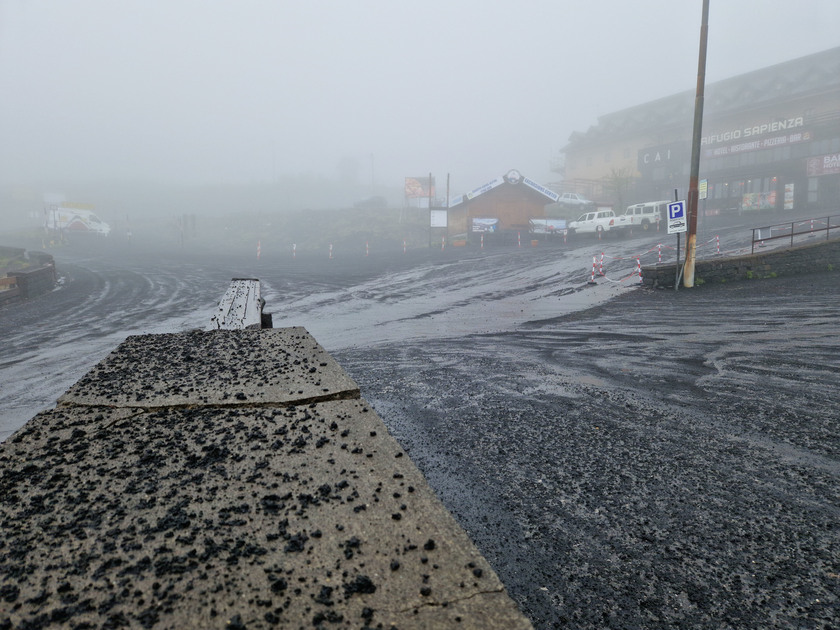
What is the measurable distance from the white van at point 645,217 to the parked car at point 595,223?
0.71 m

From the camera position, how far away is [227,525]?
175 centimetres

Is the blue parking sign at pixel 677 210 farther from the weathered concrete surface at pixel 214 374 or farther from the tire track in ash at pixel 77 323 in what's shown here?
the weathered concrete surface at pixel 214 374

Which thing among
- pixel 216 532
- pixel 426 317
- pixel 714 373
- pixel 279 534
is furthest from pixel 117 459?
pixel 426 317

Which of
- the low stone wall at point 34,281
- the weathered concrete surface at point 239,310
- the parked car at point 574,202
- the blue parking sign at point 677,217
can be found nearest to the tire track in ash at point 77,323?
the low stone wall at point 34,281

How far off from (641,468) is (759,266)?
14.7 meters

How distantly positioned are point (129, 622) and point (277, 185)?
11198cm

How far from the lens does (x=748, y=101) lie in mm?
47625

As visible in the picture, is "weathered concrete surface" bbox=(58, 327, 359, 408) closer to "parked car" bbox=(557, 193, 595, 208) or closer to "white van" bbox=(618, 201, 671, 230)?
"white van" bbox=(618, 201, 671, 230)

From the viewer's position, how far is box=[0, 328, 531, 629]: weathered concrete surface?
139cm

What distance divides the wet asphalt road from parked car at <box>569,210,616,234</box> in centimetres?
2225

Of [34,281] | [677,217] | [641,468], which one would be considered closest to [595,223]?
[677,217]

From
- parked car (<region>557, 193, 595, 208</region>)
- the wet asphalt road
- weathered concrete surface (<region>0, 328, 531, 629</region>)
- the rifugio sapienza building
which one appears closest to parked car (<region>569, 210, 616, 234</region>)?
the rifugio sapienza building

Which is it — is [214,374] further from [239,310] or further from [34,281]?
[34,281]

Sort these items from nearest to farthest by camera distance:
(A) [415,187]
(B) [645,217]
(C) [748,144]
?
(B) [645,217]
(C) [748,144]
(A) [415,187]
